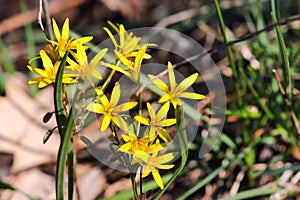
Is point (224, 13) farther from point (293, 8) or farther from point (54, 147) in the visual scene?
point (54, 147)

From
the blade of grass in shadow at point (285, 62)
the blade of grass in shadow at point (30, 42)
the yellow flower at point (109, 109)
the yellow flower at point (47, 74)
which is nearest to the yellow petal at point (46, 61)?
the yellow flower at point (47, 74)

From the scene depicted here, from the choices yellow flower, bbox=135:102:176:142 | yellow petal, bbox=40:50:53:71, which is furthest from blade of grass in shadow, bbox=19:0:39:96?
yellow flower, bbox=135:102:176:142

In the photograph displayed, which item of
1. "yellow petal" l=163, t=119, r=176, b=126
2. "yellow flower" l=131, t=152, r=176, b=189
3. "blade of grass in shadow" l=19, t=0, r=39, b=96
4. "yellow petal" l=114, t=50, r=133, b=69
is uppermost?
"blade of grass in shadow" l=19, t=0, r=39, b=96

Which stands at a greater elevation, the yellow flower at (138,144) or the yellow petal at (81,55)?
the yellow petal at (81,55)

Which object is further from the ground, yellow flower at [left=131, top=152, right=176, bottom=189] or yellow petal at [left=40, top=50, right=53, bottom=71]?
yellow petal at [left=40, top=50, right=53, bottom=71]

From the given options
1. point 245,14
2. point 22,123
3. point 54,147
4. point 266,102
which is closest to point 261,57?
point 266,102

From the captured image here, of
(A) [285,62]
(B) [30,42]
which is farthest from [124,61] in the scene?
(B) [30,42]

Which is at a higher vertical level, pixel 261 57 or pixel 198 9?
pixel 198 9

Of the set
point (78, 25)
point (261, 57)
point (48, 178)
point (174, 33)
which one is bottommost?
point (48, 178)

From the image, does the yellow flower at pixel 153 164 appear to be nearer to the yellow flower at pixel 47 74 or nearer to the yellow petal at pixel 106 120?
the yellow petal at pixel 106 120

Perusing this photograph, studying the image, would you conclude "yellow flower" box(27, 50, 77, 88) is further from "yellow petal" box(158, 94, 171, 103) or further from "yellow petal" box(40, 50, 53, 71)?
"yellow petal" box(158, 94, 171, 103)

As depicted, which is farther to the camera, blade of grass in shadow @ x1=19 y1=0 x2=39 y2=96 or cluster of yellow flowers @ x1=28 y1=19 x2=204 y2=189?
blade of grass in shadow @ x1=19 y1=0 x2=39 y2=96
